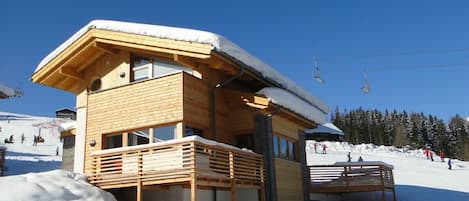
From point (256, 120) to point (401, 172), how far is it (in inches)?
846

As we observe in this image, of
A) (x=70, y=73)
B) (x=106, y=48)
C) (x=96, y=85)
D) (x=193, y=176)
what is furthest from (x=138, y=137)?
(x=70, y=73)

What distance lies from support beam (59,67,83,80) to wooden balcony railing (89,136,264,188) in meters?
4.50

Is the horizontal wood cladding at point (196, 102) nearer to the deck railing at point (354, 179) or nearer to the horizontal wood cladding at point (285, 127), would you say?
the horizontal wood cladding at point (285, 127)

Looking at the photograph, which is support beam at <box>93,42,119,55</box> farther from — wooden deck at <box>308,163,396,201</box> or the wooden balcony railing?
wooden deck at <box>308,163,396,201</box>

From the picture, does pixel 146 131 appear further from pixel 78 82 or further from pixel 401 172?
pixel 401 172

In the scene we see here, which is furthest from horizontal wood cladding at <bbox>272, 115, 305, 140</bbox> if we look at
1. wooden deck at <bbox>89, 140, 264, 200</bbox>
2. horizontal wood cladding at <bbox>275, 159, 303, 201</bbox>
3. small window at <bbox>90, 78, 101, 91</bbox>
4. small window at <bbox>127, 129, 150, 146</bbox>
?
small window at <bbox>90, 78, 101, 91</bbox>

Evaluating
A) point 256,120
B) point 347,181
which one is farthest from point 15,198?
point 347,181

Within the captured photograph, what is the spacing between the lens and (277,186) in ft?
46.7

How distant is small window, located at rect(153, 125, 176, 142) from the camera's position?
42.2 feet

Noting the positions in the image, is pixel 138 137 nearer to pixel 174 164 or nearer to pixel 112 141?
pixel 112 141

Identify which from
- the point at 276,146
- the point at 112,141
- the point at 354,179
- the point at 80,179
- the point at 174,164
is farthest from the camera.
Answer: the point at 354,179

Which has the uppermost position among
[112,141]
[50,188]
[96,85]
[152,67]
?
[152,67]

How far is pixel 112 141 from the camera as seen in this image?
46.3 feet

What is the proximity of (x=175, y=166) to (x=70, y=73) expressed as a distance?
6.70 meters
